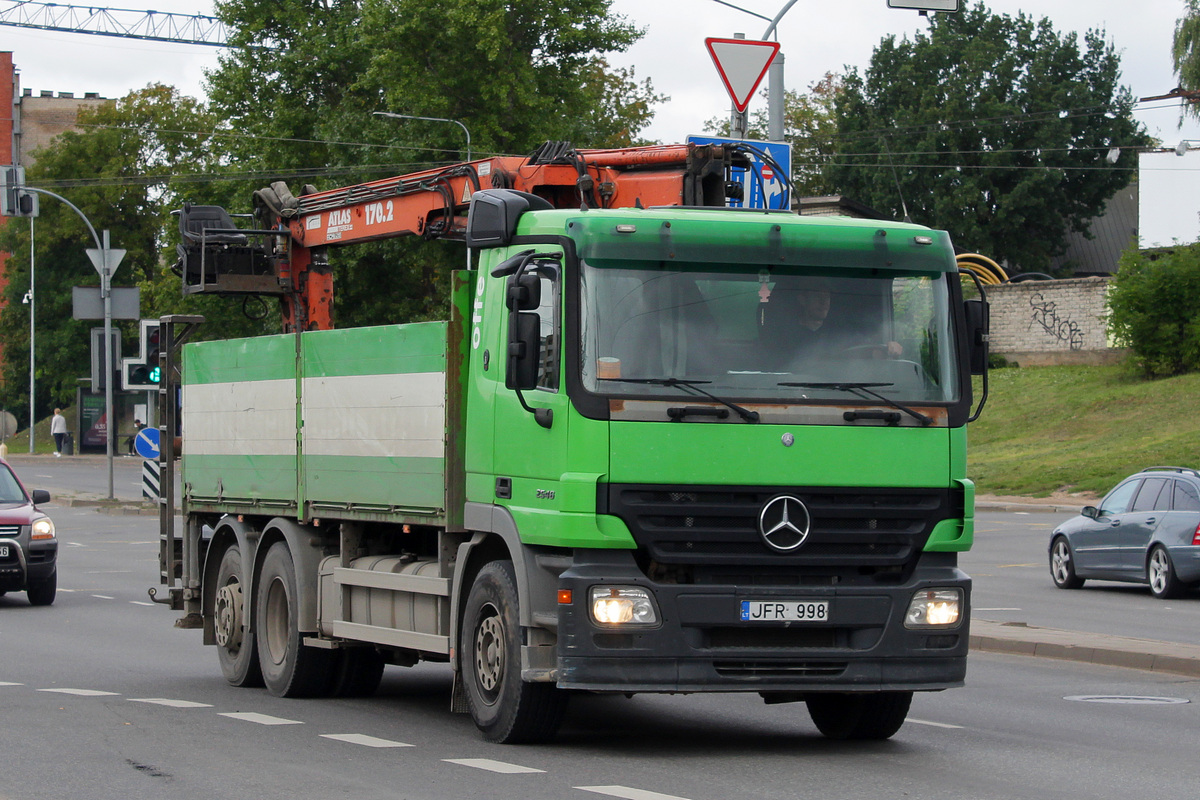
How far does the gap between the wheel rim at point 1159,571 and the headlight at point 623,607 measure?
13.3 metres

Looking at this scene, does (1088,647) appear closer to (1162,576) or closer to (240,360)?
(1162,576)

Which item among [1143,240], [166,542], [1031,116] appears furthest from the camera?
[1031,116]

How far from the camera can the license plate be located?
8.91 meters

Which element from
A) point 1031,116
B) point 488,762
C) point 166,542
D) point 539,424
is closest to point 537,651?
point 488,762

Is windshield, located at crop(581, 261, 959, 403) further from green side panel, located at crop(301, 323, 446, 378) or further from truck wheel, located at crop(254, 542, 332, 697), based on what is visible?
truck wheel, located at crop(254, 542, 332, 697)

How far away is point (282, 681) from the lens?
12.2 metres

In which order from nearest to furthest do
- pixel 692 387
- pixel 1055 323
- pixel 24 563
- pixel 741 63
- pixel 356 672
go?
pixel 692 387 → pixel 356 672 → pixel 741 63 → pixel 24 563 → pixel 1055 323

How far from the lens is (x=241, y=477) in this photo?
13.1 meters

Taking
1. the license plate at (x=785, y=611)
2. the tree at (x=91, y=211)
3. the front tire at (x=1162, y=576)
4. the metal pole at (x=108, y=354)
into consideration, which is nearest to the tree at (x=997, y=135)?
the tree at (x=91, y=211)

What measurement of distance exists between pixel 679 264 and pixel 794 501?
136 centimetres

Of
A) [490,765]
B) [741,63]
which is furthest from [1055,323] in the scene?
[490,765]

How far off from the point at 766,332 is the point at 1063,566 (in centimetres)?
1415

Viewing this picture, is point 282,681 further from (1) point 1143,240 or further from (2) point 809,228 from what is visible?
(1) point 1143,240

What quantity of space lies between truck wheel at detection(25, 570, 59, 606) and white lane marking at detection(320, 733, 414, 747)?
1116cm
